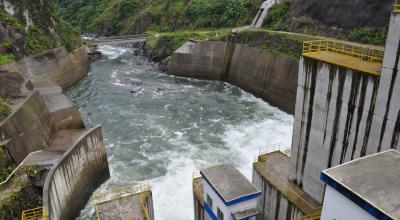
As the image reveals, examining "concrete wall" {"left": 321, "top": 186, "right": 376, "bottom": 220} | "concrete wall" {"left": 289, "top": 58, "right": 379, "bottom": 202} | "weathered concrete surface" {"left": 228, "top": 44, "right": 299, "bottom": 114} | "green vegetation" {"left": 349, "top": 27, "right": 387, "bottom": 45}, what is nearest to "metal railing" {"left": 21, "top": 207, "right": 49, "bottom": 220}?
"concrete wall" {"left": 321, "top": 186, "right": 376, "bottom": 220}

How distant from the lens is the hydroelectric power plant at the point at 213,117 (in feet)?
43.5

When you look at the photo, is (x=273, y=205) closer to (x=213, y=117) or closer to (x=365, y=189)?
(x=365, y=189)

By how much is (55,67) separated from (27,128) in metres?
20.6

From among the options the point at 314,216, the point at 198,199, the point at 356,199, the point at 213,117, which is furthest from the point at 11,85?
the point at 356,199

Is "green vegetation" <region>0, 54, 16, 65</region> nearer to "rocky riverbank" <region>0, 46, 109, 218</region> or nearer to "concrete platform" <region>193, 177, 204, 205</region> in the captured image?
"rocky riverbank" <region>0, 46, 109, 218</region>

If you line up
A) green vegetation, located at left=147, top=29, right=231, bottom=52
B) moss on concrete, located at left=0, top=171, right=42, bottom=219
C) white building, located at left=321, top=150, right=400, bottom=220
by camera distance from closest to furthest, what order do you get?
white building, located at left=321, top=150, right=400, bottom=220
moss on concrete, located at left=0, top=171, right=42, bottom=219
green vegetation, located at left=147, top=29, right=231, bottom=52

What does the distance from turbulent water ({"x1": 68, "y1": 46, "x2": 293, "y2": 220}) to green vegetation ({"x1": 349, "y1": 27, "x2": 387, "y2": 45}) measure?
9913mm

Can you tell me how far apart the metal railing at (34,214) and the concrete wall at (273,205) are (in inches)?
411

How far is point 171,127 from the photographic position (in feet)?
102

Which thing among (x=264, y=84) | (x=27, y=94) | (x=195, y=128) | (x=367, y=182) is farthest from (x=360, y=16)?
(x=27, y=94)

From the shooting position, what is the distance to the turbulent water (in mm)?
22859

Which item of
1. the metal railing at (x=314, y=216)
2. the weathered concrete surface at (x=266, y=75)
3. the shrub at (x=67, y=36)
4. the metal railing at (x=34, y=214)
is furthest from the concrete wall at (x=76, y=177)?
the shrub at (x=67, y=36)

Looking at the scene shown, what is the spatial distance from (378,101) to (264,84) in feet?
81.4

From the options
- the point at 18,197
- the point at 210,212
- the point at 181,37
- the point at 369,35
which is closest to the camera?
the point at 210,212
